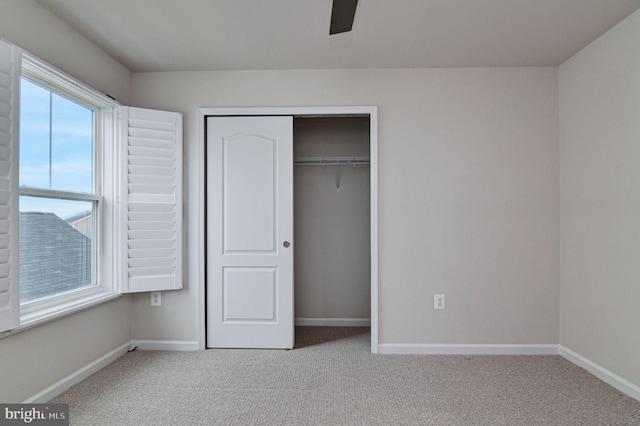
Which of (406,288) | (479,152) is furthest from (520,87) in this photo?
(406,288)

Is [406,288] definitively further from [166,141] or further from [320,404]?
[166,141]

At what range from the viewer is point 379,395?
2.47m

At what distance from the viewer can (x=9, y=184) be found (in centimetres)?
202

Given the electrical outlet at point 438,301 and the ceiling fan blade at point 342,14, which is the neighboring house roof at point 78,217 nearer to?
the ceiling fan blade at point 342,14

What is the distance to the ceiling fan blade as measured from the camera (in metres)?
1.44

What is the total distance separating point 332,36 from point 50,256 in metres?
2.47

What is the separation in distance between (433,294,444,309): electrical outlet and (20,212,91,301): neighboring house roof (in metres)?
2.85

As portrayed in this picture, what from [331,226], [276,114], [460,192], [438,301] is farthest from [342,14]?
[331,226]

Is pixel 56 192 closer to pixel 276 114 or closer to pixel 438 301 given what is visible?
pixel 276 114

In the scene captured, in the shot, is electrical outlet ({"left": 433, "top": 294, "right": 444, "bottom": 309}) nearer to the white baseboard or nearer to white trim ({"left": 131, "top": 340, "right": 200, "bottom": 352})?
the white baseboard

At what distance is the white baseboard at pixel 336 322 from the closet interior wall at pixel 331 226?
0.04 ft

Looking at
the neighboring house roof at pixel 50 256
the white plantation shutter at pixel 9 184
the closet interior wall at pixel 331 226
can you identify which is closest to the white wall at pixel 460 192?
the closet interior wall at pixel 331 226

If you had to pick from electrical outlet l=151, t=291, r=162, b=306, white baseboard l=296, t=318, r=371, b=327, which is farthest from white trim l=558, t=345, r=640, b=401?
electrical outlet l=151, t=291, r=162, b=306

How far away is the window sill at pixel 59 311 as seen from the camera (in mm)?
2139
